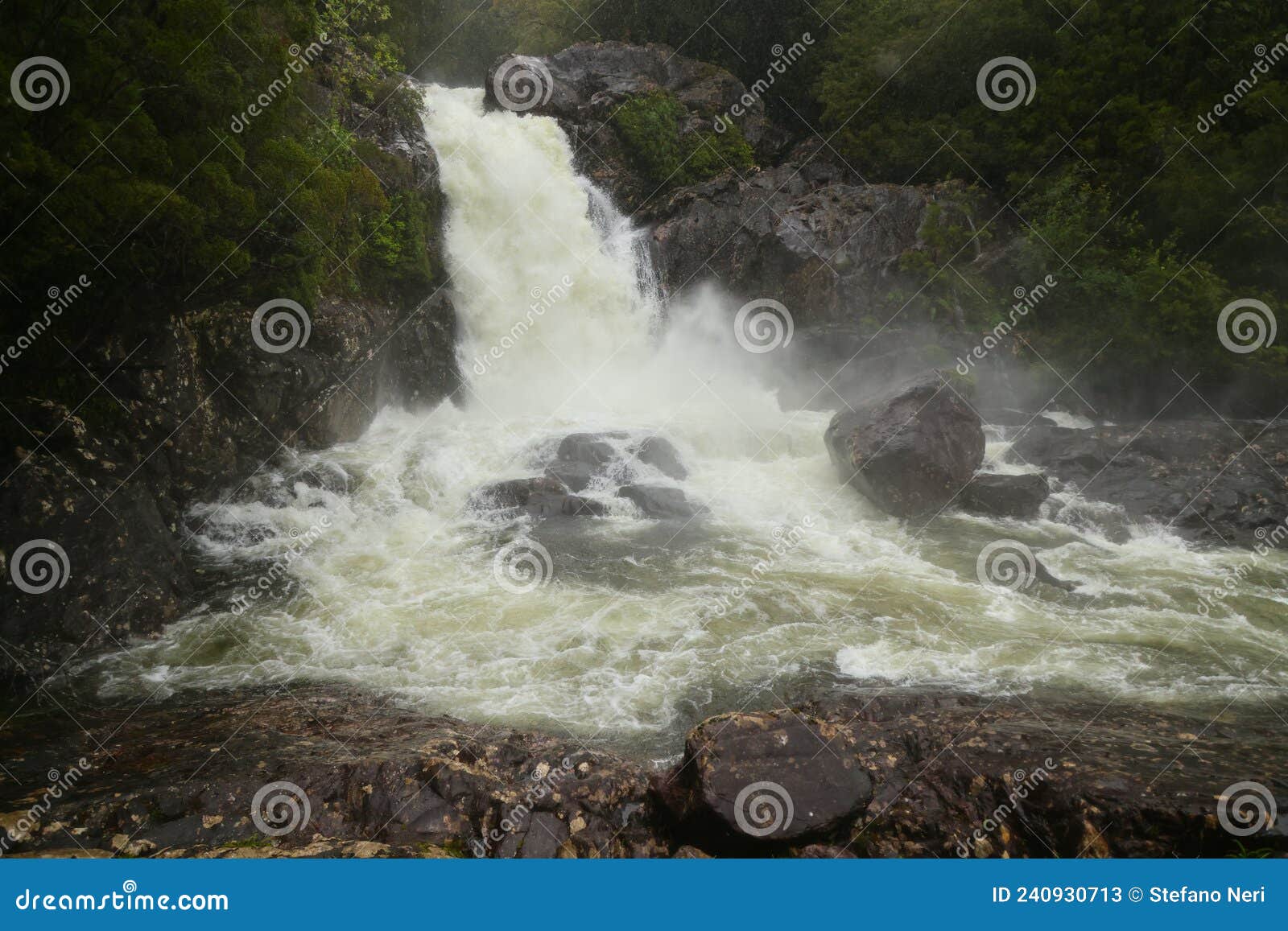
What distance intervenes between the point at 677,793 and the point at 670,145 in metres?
20.5

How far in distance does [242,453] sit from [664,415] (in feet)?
28.9

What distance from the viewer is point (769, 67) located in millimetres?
25250

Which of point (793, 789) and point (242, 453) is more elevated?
point (242, 453)

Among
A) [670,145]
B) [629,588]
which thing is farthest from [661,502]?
[670,145]

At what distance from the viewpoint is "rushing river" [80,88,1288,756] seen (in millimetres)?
7523

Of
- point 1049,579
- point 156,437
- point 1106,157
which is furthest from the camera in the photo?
point 1106,157

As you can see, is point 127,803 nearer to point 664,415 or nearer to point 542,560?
point 542,560

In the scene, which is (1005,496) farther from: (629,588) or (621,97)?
(621,97)

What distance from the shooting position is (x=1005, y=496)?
12.6 meters

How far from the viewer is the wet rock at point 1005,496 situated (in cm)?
1266

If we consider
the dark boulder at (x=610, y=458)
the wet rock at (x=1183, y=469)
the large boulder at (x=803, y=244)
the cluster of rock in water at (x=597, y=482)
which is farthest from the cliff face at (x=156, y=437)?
the wet rock at (x=1183, y=469)

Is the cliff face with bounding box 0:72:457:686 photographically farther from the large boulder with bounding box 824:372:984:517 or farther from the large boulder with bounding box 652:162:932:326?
the large boulder with bounding box 824:372:984:517

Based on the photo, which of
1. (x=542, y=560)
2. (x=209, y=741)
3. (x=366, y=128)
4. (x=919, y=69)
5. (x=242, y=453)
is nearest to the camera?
(x=209, y=741)

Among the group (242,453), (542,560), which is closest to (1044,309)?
(542,560)
